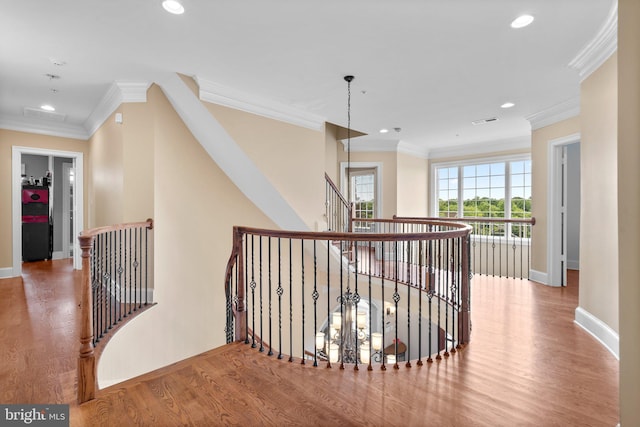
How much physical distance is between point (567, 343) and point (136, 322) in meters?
4.58

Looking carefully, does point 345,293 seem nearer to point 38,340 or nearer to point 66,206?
point 38,340

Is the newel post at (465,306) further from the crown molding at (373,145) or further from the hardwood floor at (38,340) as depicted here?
the crown molding at (373,145)

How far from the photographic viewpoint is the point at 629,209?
4.64 feet

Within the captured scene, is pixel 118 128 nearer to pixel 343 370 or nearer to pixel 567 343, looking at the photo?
pixel 343 370

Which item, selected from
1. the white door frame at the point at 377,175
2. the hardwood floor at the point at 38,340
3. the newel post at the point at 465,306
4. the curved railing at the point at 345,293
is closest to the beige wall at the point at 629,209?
the curved railing at the point at 345,293

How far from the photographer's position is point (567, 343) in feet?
9.53

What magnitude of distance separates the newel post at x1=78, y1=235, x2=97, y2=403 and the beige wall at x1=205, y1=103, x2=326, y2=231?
2396mm

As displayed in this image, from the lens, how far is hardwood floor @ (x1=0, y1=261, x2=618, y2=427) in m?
1.81

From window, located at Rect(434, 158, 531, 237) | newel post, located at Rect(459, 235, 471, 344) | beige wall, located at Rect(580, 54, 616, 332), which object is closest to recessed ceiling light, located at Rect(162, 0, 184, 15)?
newel post, located at Rect(459, 235, 471, 344)

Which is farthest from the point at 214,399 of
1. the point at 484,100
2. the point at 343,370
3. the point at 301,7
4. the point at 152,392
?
the point at 484,100

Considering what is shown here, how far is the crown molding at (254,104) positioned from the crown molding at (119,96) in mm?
864

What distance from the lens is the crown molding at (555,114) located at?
450cm

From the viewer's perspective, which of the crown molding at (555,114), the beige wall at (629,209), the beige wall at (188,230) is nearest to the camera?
the beige wall at (629,209)

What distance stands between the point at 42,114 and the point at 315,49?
5.21m
